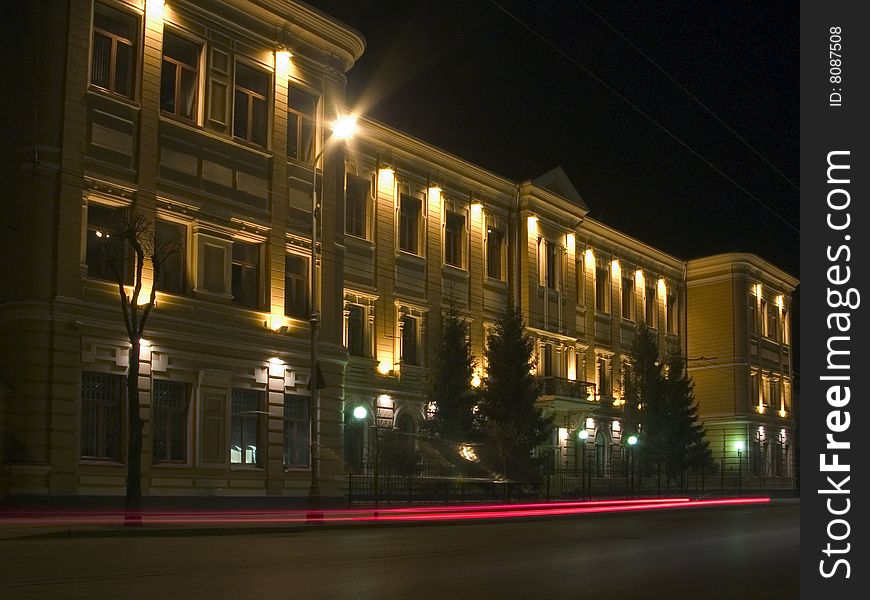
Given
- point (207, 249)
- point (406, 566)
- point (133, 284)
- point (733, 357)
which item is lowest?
point (406, 566)

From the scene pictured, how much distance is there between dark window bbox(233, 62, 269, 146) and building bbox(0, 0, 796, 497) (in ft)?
0.22

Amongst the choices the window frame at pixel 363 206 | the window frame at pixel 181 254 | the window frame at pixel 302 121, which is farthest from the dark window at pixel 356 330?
the window frame at pixel 181 254

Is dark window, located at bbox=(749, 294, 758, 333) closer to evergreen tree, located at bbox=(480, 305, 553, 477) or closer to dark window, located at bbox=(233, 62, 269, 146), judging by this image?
evergreen tree, located at bbox=(480, 305, 553, 477)

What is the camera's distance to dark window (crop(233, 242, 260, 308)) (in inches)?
1297

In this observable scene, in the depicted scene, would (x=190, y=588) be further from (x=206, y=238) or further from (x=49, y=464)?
(x=206, y=238)

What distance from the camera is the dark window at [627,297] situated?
202 ft

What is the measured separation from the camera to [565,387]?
174ft

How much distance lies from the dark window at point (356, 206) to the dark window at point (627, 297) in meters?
23.8

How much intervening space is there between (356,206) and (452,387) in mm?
7851

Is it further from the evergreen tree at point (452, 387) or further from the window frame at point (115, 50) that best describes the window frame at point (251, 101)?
the evergreen tree at point (452, 387)

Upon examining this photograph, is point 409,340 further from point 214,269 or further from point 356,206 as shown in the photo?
point 214,269

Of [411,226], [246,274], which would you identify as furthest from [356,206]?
[246,274]

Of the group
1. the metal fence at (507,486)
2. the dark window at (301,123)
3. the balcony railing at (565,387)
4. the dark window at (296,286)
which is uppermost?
the dark window at (301,123)

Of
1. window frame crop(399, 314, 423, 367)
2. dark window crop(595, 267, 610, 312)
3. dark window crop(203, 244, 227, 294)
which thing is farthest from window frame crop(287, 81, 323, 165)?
dark window crop(595, 267, 610, 312)
